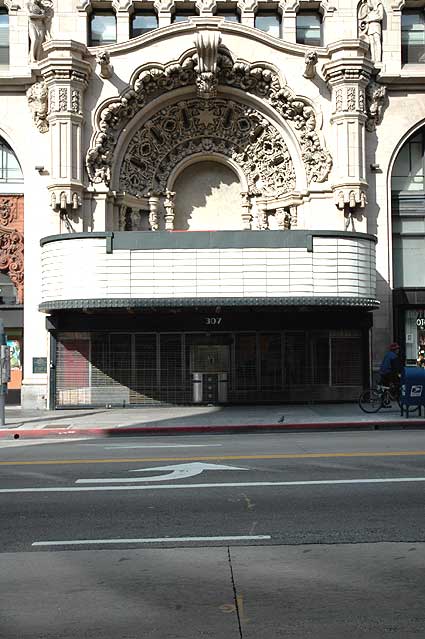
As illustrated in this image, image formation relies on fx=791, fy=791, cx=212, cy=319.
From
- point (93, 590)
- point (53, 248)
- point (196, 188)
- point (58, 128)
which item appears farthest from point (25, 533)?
point (196, 188)

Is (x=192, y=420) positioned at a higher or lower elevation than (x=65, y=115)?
lower

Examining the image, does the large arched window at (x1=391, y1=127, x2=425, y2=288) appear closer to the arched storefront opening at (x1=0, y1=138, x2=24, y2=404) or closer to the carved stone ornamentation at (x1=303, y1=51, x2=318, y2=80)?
the carved stone ornamentation at (x1=303, y1=51, x2=318, y2=80)

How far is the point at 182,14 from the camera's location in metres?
27.2

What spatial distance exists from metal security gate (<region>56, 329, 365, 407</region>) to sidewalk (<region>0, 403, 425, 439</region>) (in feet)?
1.69

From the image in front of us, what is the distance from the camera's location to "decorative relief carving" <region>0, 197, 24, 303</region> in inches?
1048

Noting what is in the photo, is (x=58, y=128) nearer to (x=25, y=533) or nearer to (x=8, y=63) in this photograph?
(x=8, y=63)

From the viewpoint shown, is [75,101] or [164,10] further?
[164,10]

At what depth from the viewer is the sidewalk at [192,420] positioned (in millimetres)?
19500

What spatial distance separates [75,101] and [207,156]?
5080 mm

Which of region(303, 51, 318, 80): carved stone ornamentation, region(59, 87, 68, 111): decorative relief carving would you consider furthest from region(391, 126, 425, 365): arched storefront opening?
region(59, 87, 68, 111): decorative relief carving

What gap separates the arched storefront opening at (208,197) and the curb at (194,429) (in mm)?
10257

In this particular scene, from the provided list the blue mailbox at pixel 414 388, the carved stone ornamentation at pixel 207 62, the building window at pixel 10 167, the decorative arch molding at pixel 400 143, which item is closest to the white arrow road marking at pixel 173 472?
the blue mailbox at pixel 414 388

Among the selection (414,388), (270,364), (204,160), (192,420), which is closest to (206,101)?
(204,160)

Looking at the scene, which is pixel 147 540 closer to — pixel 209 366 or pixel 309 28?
pixel 209 366
